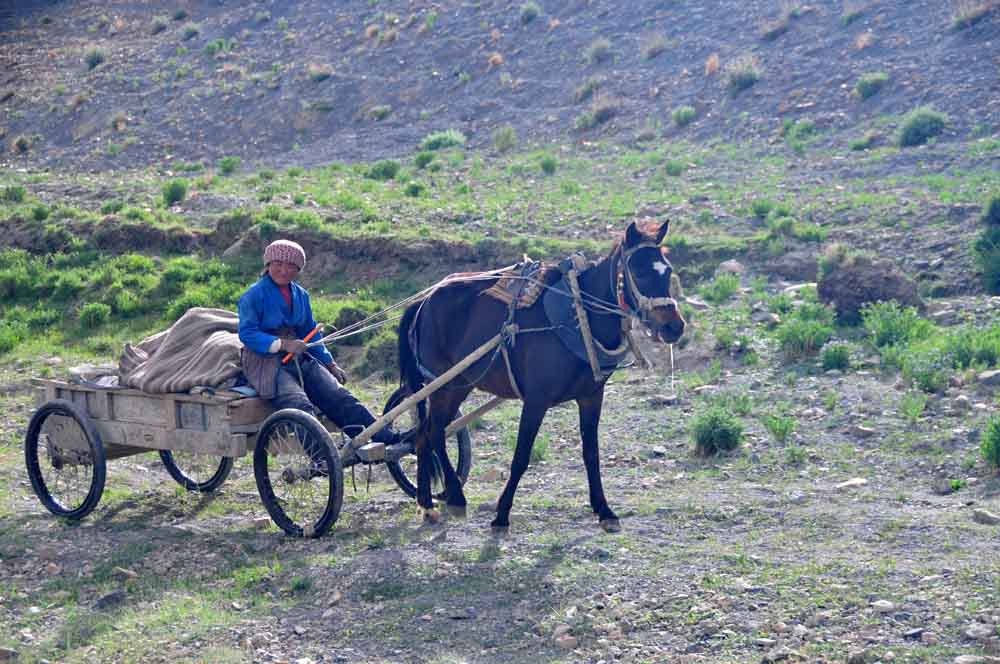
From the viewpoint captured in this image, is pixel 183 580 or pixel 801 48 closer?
pixel 183 580

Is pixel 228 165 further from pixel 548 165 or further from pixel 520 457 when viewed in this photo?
pixel 520 457

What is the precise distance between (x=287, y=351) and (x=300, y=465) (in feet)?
2.84

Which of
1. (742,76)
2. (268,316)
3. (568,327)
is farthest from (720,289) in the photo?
(742,76)

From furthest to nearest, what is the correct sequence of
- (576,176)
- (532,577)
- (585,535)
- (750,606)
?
1. (576,176)
2. (585,535)
3. (532,577)
4. (750,606)

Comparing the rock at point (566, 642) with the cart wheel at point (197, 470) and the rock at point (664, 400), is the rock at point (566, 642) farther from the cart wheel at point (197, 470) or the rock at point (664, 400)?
the rock at point (664, 400)

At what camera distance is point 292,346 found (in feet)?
29.1

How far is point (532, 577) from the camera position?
7.74 metres

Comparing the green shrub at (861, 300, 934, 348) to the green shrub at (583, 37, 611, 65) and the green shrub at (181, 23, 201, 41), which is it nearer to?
the green shrub at (583, 37, 611, 65)

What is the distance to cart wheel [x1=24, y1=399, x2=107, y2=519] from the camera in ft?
31.1

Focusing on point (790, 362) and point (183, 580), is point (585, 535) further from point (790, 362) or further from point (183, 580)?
point (790, 362)

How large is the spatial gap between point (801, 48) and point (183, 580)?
933 inches

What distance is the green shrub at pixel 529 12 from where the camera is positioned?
35.9 m

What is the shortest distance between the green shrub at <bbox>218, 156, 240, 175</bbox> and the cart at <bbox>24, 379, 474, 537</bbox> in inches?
701

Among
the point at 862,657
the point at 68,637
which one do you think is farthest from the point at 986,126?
the point at 68,637
